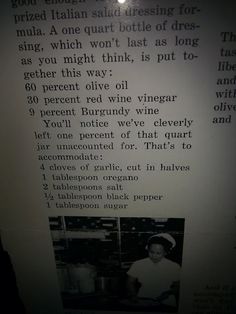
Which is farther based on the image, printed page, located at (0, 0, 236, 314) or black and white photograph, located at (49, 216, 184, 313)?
black and white photograph, located at (49, 216, 184, 313)

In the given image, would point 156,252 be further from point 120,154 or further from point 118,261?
point 120,154

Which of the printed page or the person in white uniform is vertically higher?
the printed page

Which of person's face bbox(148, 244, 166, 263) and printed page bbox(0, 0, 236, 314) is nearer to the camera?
printed page bbox(0, 0, 236, 314)

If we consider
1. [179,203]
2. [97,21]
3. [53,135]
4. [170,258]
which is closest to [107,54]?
[97,21]

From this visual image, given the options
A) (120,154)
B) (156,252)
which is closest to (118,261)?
(156,252)

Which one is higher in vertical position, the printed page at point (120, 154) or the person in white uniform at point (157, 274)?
the printed page at point (120, 154)

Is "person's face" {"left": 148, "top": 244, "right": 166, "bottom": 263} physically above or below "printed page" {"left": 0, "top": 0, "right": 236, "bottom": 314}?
below
